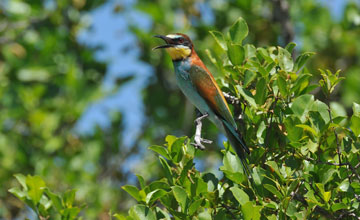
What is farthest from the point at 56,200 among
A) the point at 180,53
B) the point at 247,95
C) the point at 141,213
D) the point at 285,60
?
the point at 285,60

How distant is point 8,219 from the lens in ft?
17.8

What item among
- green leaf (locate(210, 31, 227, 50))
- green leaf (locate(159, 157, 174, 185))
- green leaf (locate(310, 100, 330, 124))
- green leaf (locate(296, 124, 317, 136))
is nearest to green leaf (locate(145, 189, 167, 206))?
green leaf (locate(159, 157, 174, 185))

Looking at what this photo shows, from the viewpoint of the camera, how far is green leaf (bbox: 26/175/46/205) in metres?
3.05

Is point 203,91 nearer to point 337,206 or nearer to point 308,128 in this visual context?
point 308,128

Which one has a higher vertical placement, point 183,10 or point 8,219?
point 183,10

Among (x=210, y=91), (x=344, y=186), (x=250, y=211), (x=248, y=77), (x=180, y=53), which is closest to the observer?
(x=250, y=211)

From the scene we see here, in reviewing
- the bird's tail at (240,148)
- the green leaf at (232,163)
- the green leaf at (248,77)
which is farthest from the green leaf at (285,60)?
the green leaf at (232,163)

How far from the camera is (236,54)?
2.97 meters

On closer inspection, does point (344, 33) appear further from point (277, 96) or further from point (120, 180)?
point (277, 96)

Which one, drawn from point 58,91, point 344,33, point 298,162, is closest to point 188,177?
point 298,162

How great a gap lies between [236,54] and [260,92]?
0.95 feet

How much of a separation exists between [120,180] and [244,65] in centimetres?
329

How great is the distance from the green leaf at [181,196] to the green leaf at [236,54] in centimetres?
76

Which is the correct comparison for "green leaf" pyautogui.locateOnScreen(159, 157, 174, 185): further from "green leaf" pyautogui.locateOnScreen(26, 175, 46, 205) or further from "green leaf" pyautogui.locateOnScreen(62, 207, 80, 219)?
"green leaf" pyautogui.locateOnScreen(26, 175, 46, 205)
